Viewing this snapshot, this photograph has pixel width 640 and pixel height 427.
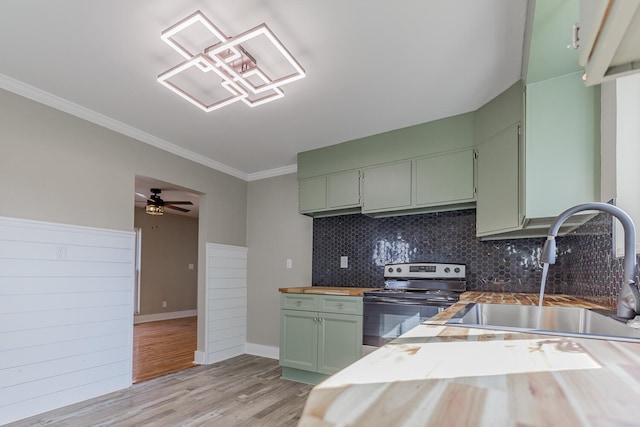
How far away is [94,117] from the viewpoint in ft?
9.41

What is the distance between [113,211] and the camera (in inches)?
118

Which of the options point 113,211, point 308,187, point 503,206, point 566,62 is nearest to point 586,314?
point 503,206

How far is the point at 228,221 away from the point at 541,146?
333cm

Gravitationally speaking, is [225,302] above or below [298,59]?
below

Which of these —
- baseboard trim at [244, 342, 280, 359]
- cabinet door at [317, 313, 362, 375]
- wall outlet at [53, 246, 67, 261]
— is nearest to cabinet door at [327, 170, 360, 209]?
cabinet door at [317, 313, 362, 375]

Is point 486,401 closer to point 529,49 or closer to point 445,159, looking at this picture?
point 529,49

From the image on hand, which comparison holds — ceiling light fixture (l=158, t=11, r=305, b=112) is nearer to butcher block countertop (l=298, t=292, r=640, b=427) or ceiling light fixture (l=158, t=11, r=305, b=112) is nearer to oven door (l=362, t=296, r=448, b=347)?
butcher block countertop (l=298, t=292, r=640, b=427)

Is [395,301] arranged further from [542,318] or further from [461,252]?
[542,318]

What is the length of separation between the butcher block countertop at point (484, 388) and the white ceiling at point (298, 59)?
163 centimetres

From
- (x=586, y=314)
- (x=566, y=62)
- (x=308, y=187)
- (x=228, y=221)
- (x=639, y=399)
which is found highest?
(x=566, y=62)

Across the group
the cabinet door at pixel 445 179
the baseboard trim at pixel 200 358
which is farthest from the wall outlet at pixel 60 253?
the cabinet door at pixel 445 179

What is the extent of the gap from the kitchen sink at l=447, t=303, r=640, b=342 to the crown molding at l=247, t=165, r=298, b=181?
2924 millimetres

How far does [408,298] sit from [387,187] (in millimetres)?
1037

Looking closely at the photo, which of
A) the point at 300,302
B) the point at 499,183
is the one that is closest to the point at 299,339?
the point at 300,302
